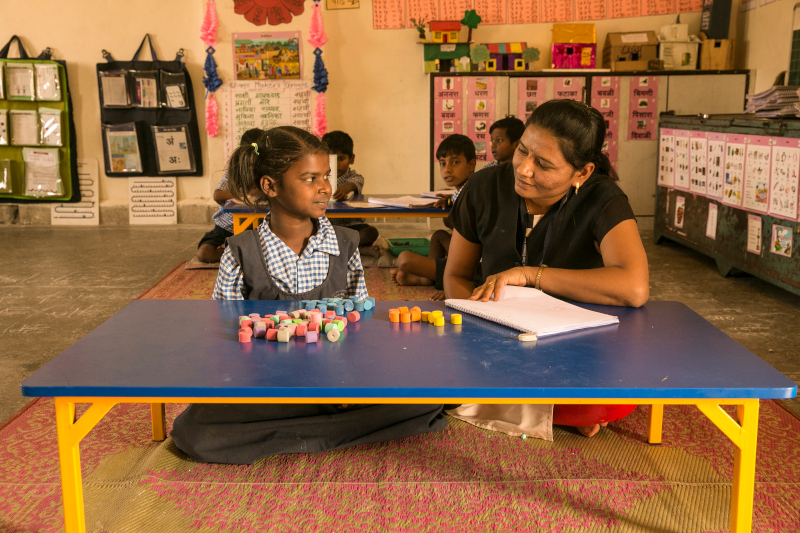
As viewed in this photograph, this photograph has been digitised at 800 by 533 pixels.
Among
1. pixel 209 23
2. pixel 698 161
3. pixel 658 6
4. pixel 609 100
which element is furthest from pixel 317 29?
pixel 698 161

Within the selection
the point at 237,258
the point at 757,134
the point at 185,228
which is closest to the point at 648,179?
the point at 757,134

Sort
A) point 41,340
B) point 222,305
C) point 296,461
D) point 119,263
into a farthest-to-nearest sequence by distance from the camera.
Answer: point 119,263, point 41,340, point 296,461, point 222,305

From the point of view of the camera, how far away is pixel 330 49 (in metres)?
6.68

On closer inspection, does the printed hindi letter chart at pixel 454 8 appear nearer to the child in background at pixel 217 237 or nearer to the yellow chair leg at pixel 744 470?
the child in background at pixel 217 237

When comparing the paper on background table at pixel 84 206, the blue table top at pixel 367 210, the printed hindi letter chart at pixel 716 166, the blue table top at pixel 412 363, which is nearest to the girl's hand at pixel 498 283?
the blue table top at pixel 412 363

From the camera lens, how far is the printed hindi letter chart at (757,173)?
4027 millimetres

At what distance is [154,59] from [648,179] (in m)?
4.84

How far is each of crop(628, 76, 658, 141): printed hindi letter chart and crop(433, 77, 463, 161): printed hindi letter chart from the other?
156 cm

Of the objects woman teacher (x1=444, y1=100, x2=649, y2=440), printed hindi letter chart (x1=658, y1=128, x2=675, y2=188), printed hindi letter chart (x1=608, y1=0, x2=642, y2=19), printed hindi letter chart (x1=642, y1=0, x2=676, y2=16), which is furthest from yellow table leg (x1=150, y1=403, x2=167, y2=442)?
printed hindi letter chart (x1=642, y1=0, x2=676, y2=16)

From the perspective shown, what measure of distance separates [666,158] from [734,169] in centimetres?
117

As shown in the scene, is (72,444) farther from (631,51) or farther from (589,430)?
(631,51)

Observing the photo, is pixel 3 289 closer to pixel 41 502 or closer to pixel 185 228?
pixel 185 228

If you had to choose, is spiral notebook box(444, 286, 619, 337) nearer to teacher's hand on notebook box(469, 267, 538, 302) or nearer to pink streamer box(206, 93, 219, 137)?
teacher's hand on notebook box(469, 267, 538, 302)

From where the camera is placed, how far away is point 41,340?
10.7 ft
